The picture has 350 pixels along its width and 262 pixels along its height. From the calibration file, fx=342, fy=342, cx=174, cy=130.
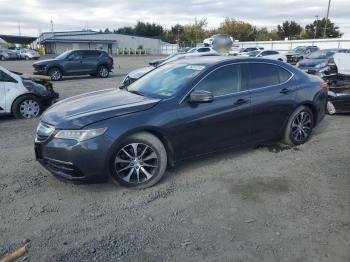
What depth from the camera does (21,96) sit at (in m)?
8.26

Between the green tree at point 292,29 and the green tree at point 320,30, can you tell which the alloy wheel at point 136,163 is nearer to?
the green tree at point 320,30

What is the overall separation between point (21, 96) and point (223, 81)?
18.2 feet

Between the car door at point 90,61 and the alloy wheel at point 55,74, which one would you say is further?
the car door at point 90,61

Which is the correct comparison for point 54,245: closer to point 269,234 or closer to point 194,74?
point 269,234

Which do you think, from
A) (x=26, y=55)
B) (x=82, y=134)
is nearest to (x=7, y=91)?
(x=82, y=134)

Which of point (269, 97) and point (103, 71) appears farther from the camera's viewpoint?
point (103, 71)

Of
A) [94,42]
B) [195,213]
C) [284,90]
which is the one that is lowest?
[195,213]

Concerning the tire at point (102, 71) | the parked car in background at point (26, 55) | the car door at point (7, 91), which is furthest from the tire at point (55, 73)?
the parked car in background at point (26, 55)

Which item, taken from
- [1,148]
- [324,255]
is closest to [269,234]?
[324,255]

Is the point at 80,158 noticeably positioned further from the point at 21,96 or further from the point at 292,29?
the point at 292,29

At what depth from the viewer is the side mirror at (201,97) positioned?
4383 millimetres

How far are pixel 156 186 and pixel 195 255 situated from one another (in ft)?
4.93

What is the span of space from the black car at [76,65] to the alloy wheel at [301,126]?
15.6 m

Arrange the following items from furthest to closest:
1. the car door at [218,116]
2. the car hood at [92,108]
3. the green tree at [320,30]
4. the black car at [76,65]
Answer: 1. the green tree at [320,30]
2. the black car at [76,65]
3. the car door at [218,116]
4. the car hood at [92,108]
